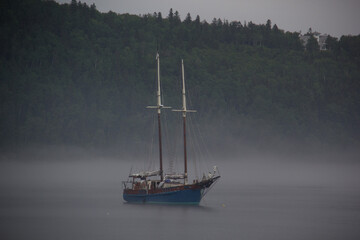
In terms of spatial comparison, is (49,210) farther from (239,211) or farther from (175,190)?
(239,211)

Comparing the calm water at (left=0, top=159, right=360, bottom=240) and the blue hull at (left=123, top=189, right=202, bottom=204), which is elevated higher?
the blue hull at (left=123, top=189, right=202, bottom=204)

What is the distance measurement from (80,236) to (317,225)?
27683 millimetres

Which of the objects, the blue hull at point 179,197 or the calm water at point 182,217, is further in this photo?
the blue hull at point 179,197

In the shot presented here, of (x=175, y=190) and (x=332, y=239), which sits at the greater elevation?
(x=175, y=190)

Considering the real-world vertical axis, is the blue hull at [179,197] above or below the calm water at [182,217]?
above

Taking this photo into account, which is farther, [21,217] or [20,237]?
[21,217]

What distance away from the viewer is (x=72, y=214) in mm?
82812

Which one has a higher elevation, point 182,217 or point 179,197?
point 179,197

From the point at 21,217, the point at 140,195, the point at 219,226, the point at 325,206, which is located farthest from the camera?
the point at 325,206

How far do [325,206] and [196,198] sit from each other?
22881mm

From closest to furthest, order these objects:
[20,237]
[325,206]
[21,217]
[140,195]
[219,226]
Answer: [20,237] → [219,226] → [21,217] → [140,195] → [325,206]

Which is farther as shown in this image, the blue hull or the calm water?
the blue hull

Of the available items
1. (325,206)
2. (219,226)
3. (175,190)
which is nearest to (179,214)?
(175,190)

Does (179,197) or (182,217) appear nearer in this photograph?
(182,217)
